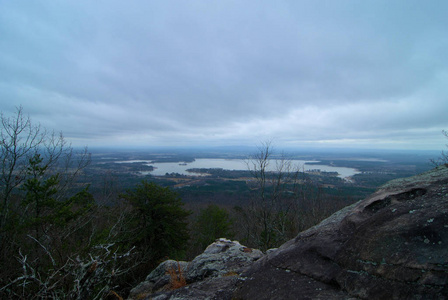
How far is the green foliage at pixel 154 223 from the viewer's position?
12.6 meters

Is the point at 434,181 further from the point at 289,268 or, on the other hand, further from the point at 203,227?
the point at 203,227

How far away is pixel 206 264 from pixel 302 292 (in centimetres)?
327

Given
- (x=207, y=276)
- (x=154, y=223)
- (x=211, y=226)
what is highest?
(x=207, y=276)

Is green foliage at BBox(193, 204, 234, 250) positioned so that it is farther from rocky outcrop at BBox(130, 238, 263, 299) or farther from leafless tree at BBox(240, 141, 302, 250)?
rocky outcrop at BBox(130, 238, 263, 299)

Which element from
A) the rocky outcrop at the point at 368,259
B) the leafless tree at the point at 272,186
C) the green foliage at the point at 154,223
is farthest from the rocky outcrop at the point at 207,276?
the green foliage at the point at 154,223

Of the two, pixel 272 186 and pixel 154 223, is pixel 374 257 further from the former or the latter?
pixel 154 223

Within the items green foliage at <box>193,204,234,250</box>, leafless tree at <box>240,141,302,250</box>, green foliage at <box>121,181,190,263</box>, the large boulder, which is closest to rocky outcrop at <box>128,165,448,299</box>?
Answer: the large boulder

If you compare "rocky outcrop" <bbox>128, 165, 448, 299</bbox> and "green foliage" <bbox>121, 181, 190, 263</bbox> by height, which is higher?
"rocky outcrop" <bbox>128, 165, 448, 299</bbox>

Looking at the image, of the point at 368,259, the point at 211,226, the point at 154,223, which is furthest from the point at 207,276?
the point at 211,226

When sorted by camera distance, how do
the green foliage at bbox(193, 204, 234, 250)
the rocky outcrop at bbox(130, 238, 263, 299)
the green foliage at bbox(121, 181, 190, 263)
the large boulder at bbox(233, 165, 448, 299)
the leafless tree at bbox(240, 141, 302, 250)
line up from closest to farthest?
the large boulder at bbox(233, 165, 448, 299), the rocky outcrop at bbox(130, 238, 263, 299), the leafless tree at bbox(240, 141, 302, 250), the green foliage at bbox(121, 181, 190, 263), the green foliage at bbox(193, 204, 234, 250)

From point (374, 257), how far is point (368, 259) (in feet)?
0.29

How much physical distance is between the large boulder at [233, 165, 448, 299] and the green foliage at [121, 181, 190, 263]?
9.98 meters

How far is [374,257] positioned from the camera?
293 centimetres

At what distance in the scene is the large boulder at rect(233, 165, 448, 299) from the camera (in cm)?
246
